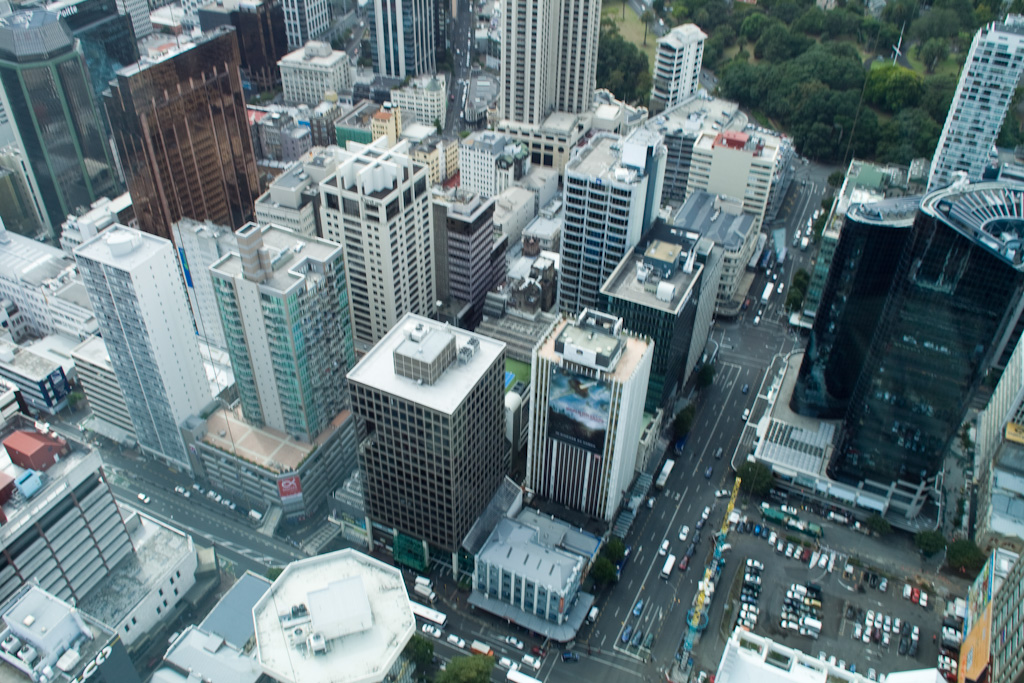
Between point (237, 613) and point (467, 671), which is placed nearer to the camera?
point (467, 671)

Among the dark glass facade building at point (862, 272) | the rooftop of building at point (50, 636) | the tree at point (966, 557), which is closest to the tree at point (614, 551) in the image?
the dark glass facade building at point (862, 272)

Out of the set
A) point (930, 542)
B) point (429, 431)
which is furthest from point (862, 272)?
point (429, 431)

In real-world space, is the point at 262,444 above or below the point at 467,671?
above

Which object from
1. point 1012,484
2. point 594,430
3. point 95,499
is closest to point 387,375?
point 594,430

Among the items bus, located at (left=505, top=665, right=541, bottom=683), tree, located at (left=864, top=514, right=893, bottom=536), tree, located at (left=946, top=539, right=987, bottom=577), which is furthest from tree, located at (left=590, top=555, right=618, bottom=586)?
tree, located at (left=946, top=539, right=987, bottom=577)

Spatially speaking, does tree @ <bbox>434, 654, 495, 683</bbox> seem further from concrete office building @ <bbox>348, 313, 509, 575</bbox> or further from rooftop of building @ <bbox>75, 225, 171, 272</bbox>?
rooftop of building @ <bbox>75, 225, 171, 272</bbox>

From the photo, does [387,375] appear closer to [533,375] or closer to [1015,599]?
[533,375]

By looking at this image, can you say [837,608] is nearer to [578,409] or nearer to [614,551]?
[614,551]

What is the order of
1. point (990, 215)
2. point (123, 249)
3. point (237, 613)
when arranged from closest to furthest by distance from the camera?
point (990, 215) → point (237, 613) → point (123, 249)
